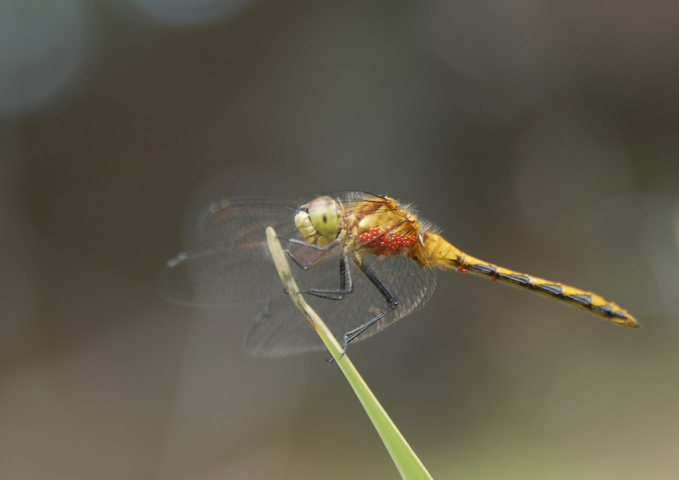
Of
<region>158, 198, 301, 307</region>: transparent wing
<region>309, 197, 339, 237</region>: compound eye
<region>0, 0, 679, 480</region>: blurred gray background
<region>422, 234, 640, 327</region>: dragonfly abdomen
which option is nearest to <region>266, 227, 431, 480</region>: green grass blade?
<region>309, 197, 339, 237</region>: compound eye

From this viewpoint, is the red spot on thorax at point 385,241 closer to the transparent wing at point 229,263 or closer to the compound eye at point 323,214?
the compound eye at point 323,214

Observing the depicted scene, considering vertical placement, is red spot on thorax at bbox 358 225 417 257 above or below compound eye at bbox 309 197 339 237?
below

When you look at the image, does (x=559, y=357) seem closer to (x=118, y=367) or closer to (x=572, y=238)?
(x=572, y=238)

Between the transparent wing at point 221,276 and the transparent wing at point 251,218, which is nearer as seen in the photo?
the transparent wing at point 251,218

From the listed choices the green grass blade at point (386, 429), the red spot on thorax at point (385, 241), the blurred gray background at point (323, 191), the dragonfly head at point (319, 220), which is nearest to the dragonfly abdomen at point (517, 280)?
the red spot on thorax at point (385, 241)

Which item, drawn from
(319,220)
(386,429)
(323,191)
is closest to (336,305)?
(319,220)

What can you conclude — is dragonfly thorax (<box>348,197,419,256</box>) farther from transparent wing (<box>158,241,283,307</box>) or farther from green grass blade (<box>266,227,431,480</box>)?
green grass blade (<box>266,227,431,480</box>)
